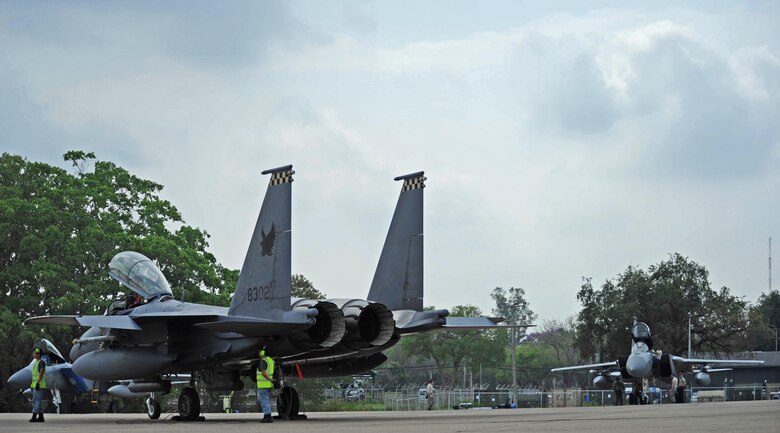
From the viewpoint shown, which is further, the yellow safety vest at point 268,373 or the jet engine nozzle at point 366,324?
the jet engine nozzle at point 366,324

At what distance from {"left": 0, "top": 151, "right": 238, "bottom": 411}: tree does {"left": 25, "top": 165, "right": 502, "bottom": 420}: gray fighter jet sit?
55.7 feet

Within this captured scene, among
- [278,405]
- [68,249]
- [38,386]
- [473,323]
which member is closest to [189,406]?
[278,405]

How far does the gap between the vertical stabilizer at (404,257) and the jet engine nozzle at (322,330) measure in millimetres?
2567

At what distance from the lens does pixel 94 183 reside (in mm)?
44094

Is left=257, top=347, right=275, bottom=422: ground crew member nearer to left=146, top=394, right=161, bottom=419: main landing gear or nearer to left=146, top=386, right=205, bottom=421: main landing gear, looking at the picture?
left=146, top=386, right=205, bottom=421: main landing gear

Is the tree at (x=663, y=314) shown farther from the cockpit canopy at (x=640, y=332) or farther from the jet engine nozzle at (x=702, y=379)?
the cockpit canopy at (x=640, y=332)

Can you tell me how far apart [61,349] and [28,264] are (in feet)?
13.7

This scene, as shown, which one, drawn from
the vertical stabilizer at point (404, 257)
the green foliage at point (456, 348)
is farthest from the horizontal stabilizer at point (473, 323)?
the green foliage at point (456, 348)

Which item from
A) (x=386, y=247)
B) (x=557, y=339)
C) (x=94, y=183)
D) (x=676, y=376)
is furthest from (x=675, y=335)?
(x=557, y=339)

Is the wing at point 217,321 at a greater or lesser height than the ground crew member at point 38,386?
greater

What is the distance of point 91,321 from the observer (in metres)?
20.3

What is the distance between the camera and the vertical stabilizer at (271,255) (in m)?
19.4

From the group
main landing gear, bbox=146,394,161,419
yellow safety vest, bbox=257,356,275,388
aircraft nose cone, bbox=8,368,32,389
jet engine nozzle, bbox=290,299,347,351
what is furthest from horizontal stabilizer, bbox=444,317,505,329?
aircraft nose cone, bbox=8,368,32,389

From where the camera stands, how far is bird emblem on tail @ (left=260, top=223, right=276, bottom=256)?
19422 millimetres
